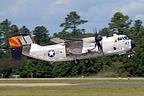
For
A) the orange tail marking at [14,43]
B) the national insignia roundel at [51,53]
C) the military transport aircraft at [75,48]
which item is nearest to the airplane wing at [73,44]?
the military transport aircraft at [75,48]

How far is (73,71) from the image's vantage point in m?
107

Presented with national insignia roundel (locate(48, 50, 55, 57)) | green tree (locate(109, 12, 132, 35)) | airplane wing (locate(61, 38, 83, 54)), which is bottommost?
national insignia roundel (locate(48, 50, 55, 57))

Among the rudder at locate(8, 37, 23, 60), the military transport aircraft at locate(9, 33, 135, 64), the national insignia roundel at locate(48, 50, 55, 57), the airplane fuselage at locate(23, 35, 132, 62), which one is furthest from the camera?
the rudder at locate(8, 37, 23, 60)

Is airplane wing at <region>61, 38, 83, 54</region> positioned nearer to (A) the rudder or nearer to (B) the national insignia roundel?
(B) the national insignia roundel

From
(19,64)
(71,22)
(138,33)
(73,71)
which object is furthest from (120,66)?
→ (71,22)

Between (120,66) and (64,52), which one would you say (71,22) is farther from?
(64,52)

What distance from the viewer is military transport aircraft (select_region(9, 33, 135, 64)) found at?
258 feet

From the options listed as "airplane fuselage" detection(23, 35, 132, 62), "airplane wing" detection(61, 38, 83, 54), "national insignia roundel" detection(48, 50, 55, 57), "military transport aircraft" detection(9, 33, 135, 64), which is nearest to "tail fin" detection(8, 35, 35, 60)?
"military transport aircraft" detection(9, 33, 135, 64)

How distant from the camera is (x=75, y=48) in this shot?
83.3 metres

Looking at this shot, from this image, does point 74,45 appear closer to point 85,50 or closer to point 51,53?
point 85,50

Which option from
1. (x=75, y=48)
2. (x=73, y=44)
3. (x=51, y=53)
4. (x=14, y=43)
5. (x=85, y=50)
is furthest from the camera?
(x=14, y=43)

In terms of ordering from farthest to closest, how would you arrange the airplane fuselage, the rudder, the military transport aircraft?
the rudder < the military transport aircraft < the airplane fuselage

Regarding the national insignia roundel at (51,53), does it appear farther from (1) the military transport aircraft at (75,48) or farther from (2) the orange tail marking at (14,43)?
(2) the orange tail marking at (14,43)

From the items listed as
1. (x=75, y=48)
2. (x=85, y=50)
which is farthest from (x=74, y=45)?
(x=85, y=50)
